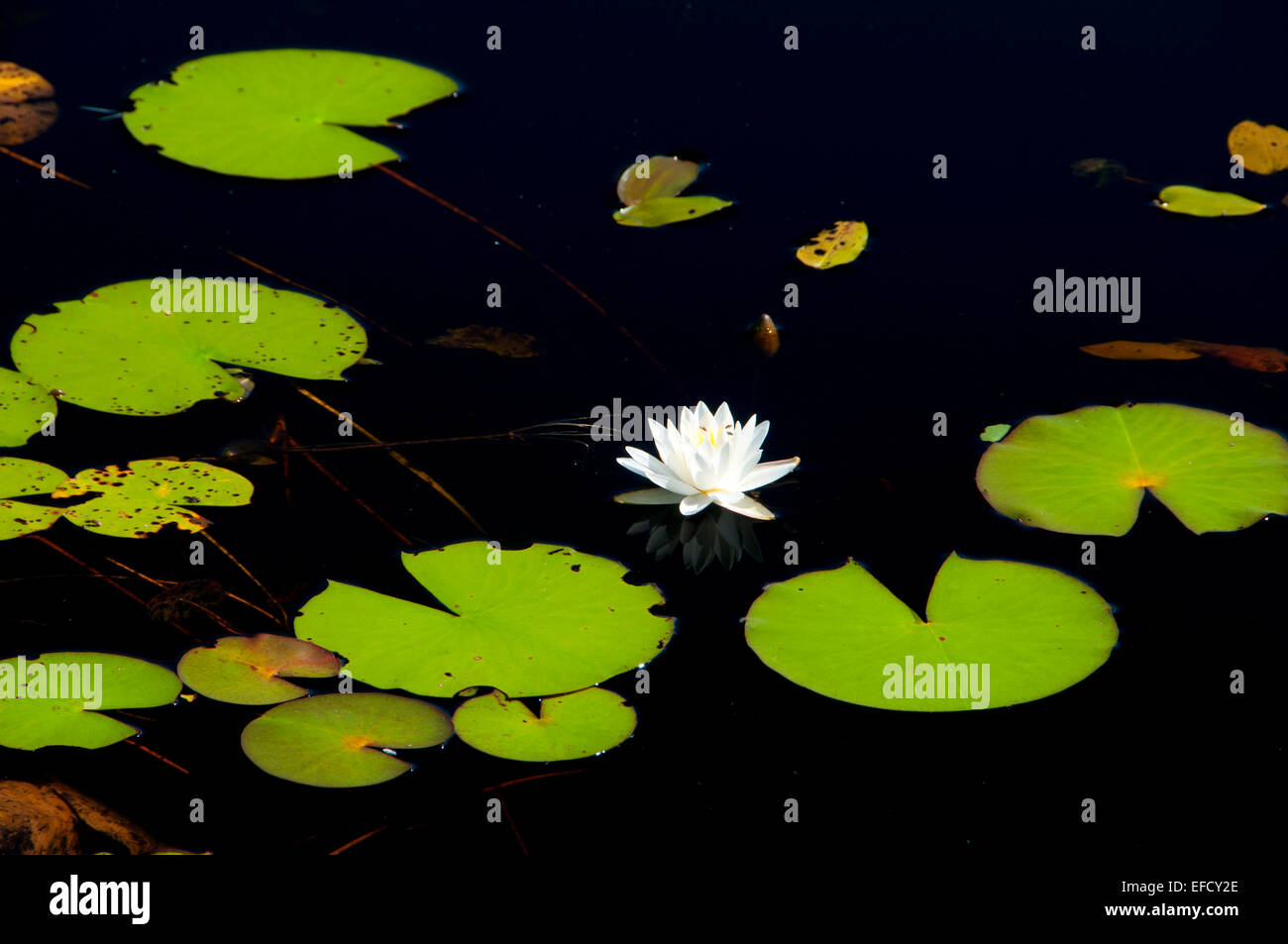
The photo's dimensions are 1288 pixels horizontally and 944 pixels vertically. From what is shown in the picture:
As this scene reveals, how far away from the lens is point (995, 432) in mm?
2881

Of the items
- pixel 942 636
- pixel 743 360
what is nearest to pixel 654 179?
pixel 743 360

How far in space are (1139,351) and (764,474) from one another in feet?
4.34

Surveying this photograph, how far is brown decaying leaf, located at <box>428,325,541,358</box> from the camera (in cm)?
316

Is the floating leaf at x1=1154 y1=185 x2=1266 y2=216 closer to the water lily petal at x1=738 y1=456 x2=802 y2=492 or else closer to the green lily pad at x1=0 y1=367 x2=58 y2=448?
the water lily petal at x1=738 y1=456 x2=802 y2=492

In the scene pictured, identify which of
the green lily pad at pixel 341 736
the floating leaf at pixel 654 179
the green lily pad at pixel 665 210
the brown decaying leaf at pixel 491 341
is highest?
the floating leaf at pixel 654 179

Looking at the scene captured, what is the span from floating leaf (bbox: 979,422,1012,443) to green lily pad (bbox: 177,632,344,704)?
171 centimetres

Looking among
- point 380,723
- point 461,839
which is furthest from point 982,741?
point 380,723

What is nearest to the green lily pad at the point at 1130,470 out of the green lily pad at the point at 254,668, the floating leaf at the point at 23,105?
the green lily pad at the point at 254,668

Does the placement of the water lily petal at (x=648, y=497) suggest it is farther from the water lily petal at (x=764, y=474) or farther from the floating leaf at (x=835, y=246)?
the floating leaf at (x=835, y=246)

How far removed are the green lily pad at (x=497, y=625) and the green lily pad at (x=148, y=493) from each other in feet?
1.47

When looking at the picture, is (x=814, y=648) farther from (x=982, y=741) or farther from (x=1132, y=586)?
(x=1132, y=586)

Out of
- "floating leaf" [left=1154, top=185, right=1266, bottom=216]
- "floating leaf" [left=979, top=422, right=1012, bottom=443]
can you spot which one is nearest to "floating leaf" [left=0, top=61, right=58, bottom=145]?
"floating leaf" [left=979, top=422, right=1012, bottom=443]

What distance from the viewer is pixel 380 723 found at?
2.05 m

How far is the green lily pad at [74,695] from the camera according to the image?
2025mm
